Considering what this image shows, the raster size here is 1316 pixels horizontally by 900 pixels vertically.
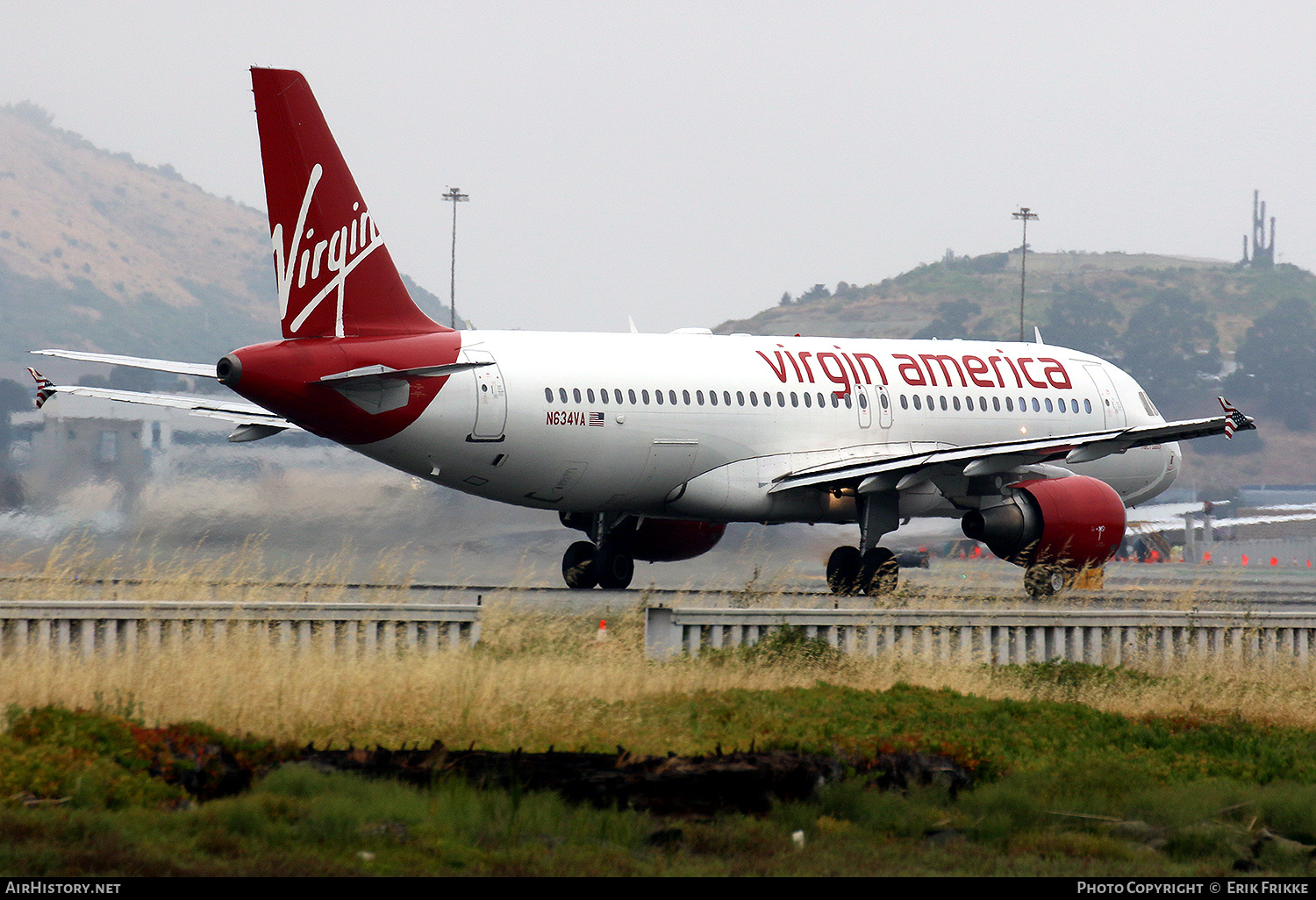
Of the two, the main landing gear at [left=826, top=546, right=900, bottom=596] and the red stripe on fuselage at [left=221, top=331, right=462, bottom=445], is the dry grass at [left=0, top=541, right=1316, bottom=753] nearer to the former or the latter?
the red stripe on fuselage at [left=221, top=331, right=462, bottom=445]

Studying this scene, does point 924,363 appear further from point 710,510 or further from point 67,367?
point 67,367

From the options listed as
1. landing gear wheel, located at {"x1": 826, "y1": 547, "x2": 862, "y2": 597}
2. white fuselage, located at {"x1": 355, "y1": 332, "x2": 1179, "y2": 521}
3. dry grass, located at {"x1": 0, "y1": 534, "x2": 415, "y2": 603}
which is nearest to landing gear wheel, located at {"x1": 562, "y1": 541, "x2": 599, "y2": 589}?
white fuselage, located at {"x1": 355, "y1": 332, "x2": 1179, "y2": 521}

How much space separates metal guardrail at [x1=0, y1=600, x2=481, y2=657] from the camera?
12984mm

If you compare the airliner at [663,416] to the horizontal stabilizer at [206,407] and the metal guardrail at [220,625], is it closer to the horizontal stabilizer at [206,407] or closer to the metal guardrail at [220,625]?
the horizontal stabilizer at [206,407]

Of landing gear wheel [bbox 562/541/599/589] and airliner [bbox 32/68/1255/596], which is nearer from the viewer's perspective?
airliner [bbox 32/68/1255/596]

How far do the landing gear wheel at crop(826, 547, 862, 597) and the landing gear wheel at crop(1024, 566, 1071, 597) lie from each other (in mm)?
2565

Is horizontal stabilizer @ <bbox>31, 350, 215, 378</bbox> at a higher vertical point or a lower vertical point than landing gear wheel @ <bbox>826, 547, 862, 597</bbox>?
higher

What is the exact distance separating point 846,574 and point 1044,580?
9.93 ft

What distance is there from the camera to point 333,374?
19656mm

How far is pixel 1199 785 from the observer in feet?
30.9

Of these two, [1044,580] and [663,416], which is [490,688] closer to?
[663,416]

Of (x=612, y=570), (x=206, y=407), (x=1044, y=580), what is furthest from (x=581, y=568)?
(x=1044, y=580)

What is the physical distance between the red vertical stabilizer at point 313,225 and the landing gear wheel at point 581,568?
6.14 metres

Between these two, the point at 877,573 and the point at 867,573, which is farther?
the point at 867,573
